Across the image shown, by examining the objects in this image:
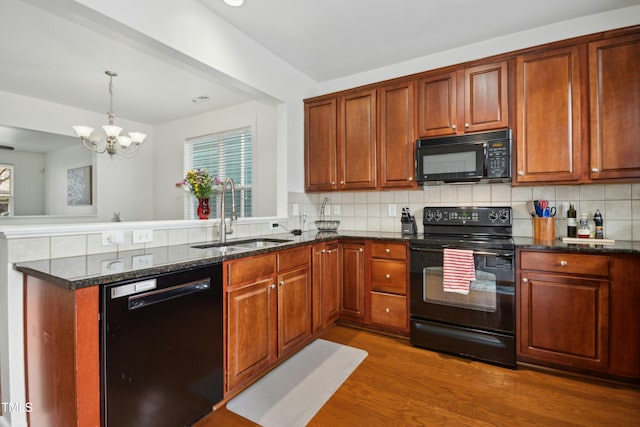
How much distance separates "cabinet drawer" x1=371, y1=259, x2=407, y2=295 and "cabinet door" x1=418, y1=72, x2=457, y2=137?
124 cm

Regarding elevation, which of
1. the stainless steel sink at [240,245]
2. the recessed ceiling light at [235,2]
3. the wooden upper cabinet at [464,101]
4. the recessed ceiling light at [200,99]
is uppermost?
the recessed ceiling light at [200,99]

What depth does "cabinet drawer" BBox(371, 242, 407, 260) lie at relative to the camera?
2.69 metres

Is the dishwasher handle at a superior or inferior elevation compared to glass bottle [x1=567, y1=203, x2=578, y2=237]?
inferior

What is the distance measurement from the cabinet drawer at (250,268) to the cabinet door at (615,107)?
2.43 metres

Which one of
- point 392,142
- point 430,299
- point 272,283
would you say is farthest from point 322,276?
point 392,142

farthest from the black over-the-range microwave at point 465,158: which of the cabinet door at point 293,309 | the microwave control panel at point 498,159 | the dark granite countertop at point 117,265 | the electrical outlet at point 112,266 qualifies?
the electrical outlet at point 112,266

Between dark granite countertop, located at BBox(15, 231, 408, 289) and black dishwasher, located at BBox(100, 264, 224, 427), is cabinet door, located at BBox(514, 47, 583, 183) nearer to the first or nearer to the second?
dark granite countertop, located at BBox(15, 231, 408, 289)

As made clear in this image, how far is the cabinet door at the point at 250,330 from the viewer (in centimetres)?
182

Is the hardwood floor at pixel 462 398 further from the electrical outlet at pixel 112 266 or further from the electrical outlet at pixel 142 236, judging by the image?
the electrical outlet at pixel 142 236

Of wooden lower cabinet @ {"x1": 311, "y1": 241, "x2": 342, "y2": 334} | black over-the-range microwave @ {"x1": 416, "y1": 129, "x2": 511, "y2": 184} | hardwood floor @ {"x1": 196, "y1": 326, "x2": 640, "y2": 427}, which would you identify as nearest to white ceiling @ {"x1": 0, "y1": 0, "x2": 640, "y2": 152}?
black over-the-range microwave @ {"x1": 416, "y1": 129, "x2": 511, "y2": 184}

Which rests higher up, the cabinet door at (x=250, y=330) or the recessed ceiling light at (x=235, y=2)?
the recessed ceiling light at (x=235, y=2)

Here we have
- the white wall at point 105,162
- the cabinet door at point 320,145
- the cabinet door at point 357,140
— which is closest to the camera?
the cabinet door at point 357,140

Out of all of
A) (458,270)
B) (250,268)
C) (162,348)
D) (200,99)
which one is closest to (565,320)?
(458,270)

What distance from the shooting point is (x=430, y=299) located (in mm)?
2525
